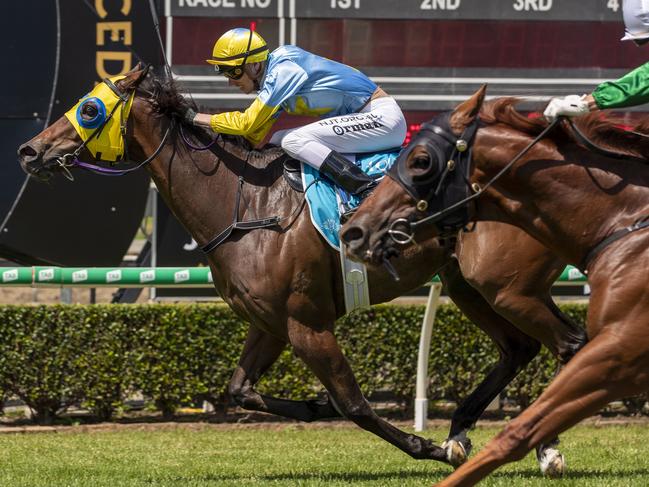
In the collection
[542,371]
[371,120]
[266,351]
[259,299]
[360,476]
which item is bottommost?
[542,371]

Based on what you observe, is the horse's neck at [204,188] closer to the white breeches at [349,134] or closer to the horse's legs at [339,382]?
the white breeches at [349,134]

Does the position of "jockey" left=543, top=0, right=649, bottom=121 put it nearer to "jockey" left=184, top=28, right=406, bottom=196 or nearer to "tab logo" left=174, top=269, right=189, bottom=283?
"jockey" left=184, top=28, right=406, bottom=196

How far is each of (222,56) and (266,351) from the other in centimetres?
136

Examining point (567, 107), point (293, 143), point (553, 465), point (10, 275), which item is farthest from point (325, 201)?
point (10, 275)

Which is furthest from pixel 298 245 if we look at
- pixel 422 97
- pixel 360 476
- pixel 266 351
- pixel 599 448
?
pixel 422 97

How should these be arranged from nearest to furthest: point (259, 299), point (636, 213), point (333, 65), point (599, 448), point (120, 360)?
point (636, 213)
point (259, 299)
point (333, 65)
point (599, 448)
point (120, 360)

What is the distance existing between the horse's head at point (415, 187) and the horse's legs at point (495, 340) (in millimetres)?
1668

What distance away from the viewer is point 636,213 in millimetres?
3770

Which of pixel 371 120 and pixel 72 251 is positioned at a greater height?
pixel 371 120

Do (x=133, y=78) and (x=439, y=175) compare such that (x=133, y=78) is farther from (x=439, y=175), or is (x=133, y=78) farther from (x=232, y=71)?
(x=439, y=175)

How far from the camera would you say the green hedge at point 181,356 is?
7.39 meters

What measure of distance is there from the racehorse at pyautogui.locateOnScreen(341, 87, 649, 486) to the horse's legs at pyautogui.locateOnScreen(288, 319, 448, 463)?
4.52 feet

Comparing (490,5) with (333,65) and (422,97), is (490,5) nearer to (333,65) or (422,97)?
(422,97)

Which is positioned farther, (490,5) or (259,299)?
(490,5)
